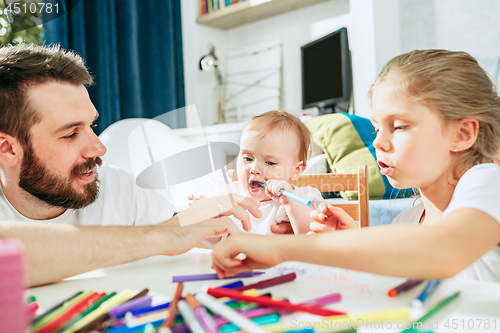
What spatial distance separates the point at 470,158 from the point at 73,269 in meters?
0.74

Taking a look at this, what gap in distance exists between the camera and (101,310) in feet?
1.23

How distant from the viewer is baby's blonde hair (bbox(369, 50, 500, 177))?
0.73m

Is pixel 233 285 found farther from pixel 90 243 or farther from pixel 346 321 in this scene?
pixel 90 243

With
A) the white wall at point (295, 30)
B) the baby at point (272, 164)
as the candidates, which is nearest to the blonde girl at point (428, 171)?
the baby at point (272, 164)

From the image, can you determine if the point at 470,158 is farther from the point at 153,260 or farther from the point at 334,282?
the point at 153,260

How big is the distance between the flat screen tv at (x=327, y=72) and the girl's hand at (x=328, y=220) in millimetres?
1498

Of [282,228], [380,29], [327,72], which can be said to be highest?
[380,29]

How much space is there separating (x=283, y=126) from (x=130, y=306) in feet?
2.62

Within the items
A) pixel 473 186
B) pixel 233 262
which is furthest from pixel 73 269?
pixel 473 186

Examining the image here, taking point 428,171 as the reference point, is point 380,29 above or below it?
above

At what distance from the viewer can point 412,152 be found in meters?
0.72

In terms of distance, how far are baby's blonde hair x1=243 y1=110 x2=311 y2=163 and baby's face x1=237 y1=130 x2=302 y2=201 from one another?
0.05 ft

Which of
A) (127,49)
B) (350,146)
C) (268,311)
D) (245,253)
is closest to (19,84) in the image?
(245,253)

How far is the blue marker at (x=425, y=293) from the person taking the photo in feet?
1.25
